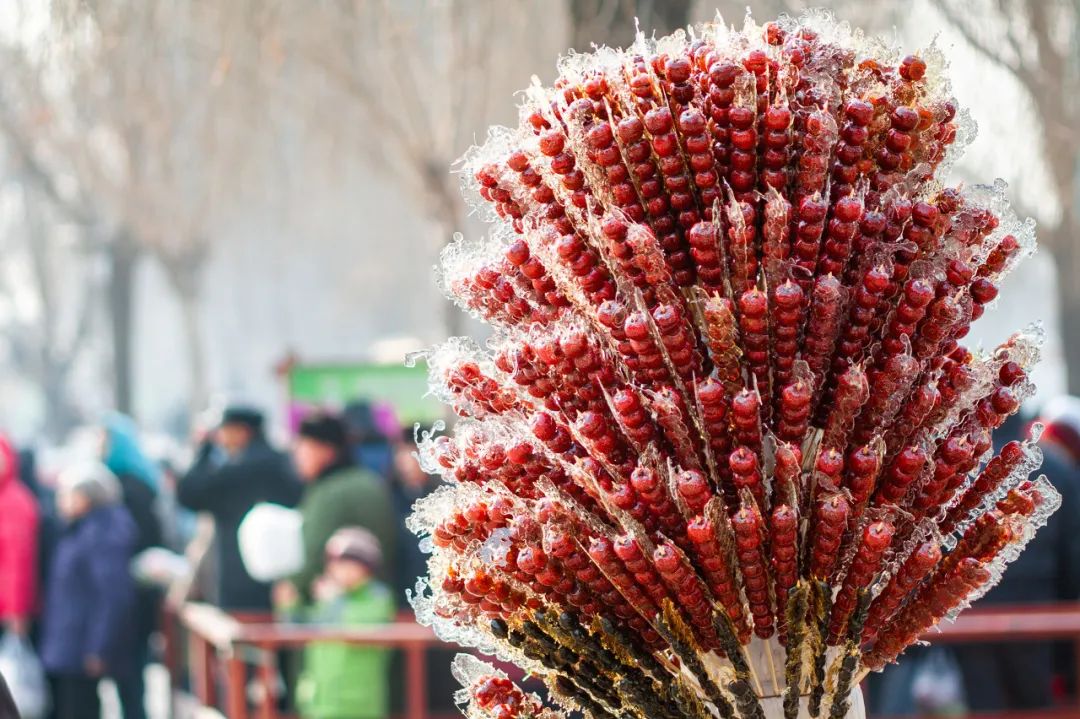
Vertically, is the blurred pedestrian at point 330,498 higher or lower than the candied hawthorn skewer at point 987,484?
higher

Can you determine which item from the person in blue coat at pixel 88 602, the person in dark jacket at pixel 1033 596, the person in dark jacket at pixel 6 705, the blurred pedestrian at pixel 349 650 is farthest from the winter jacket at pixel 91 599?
the person in dark jacket at pixel 6 705

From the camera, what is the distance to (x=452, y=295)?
2311 millimetres

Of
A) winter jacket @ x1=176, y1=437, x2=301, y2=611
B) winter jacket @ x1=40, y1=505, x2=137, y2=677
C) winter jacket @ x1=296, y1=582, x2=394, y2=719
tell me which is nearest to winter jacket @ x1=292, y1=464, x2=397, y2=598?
winter jacket @ x1=296, y1=582, x2=394, y2=719

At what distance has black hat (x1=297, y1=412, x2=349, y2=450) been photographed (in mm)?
6691

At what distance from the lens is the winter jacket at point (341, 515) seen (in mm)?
6438

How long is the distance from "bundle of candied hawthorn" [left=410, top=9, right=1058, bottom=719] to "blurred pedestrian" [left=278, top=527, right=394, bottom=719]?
3.67 meters

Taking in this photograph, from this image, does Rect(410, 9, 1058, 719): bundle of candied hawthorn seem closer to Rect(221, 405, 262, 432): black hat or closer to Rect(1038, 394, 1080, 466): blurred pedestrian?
Rect(1038, 394, 1080, 466): blurred pedestrian

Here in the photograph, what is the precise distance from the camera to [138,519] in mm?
8594

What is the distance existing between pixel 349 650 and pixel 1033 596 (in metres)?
3.05

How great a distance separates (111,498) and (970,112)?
21.8 ft

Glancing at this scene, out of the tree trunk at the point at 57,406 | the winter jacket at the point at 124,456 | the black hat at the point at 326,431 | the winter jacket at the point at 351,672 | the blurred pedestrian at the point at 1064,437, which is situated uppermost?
the tree trunk at the point at 57,406

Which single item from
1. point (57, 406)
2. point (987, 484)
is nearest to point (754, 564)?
point (987, 484)

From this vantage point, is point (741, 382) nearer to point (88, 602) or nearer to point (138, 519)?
point (88, 602)

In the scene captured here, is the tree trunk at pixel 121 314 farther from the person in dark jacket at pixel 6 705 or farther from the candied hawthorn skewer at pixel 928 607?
the candied hawthorn skewer at pixel 928 607
